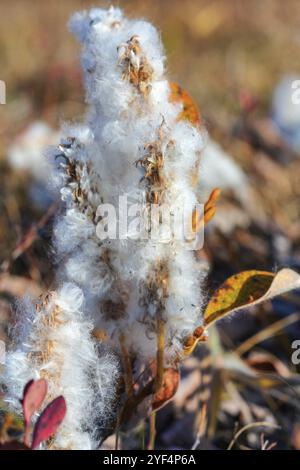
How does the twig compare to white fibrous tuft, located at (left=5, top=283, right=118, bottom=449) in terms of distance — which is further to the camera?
the twig

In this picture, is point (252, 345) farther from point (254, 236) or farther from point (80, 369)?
point (80, 369)

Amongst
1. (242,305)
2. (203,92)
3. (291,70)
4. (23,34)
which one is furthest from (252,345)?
(23,34)
